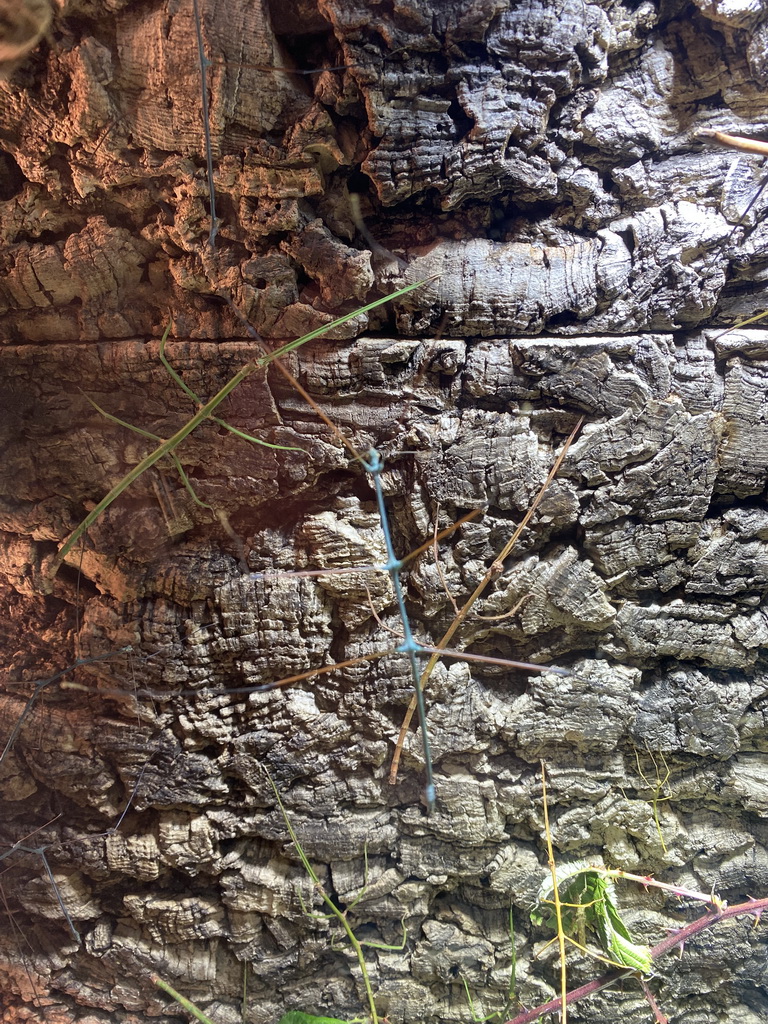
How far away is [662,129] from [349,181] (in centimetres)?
69

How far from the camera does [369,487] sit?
4.29 feet

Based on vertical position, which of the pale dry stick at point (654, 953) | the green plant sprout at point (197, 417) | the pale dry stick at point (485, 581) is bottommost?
the pale dry stick at point (654, 953)

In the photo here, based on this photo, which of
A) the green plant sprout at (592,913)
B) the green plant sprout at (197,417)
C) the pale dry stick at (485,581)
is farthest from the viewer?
the green plant sprout at (592,913)

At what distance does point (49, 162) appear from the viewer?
112cm

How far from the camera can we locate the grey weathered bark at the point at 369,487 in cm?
111

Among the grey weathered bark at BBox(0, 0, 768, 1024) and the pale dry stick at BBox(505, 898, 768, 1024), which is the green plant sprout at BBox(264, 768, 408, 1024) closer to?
the grey weathered bark at BBox(0, 0, 768, 1024)

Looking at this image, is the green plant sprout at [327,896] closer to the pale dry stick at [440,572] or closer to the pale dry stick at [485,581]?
the pale dry stick at [485,581]

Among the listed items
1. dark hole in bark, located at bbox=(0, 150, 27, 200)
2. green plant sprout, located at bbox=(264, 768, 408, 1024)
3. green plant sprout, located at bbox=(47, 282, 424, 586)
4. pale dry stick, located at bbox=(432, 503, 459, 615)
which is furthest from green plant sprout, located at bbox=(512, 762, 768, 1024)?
dark hole in bark, located at bbox=(0, 150, 27, 200)

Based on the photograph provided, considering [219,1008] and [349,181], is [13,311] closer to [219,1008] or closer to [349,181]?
[349,181]

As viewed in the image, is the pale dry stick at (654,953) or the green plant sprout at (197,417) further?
the pale dry stick at (654,953)

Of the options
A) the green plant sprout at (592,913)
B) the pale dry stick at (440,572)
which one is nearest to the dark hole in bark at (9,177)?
the pale dry stick at (440,572)

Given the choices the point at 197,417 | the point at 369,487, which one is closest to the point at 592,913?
the point at 369,487

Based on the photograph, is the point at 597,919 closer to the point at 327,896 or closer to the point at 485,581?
the point at 327,896

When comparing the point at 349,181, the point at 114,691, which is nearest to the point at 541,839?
the point at 114,691
